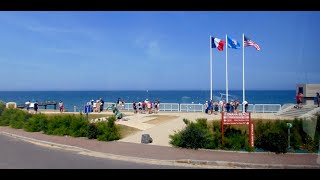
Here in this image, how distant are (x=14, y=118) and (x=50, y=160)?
586 inches

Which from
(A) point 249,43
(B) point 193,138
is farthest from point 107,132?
(A) point 249,43

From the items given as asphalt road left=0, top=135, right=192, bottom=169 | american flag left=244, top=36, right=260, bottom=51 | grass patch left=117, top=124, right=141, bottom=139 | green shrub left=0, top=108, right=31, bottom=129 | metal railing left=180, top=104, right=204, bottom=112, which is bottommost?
asphalt road left=0, top=135, right=192, bottom=169

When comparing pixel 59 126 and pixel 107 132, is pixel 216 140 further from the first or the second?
pixel 59 126

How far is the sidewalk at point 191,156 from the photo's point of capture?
12586mm

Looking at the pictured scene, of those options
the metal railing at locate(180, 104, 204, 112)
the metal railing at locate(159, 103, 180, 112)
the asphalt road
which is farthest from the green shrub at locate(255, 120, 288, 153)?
the metal railing at locate(159, 103, 180, 112)

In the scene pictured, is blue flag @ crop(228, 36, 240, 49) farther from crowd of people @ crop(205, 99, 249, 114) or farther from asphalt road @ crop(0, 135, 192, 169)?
asphalt road @ crop(0, 135, 192, 169)

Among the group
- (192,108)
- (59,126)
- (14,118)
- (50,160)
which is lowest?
(50,160)

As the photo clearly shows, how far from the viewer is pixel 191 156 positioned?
14031 millimetres

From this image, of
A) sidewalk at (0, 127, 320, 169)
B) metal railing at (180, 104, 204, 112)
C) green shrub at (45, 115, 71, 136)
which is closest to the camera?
sidewalk at (0, 127, 320, 169)

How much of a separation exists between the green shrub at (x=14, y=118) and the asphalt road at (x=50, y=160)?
894 cm

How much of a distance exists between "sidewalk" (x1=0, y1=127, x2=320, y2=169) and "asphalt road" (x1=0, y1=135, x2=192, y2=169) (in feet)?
2.25

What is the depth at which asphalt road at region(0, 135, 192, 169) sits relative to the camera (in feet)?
40.5
